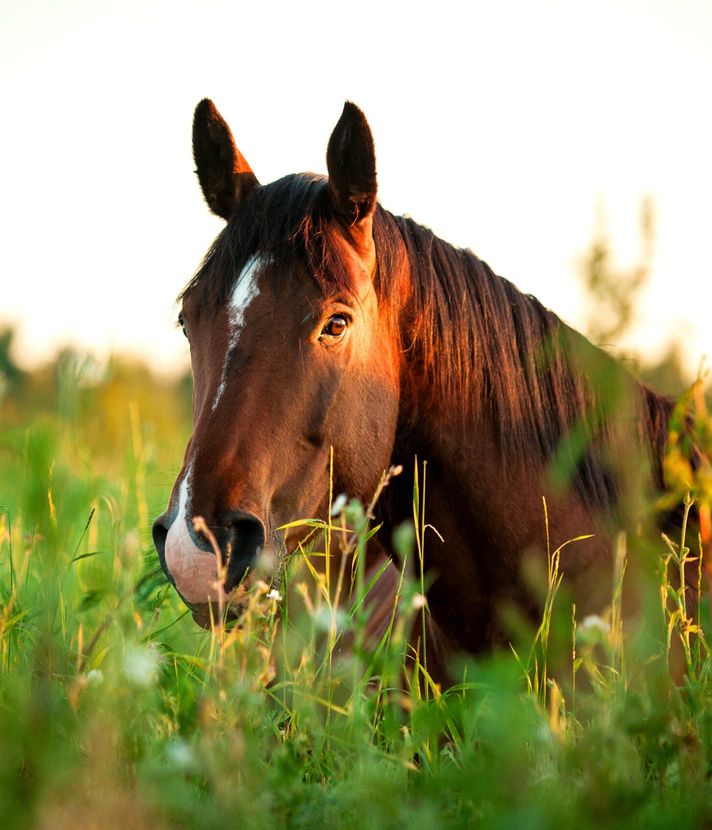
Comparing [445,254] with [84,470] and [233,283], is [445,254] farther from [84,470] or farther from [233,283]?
[84,470]

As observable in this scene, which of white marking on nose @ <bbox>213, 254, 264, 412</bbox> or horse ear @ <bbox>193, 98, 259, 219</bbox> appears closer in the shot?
white marking on nose @ <bbox>213, 254, 264, 412</bbox>

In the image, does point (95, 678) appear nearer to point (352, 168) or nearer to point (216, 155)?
point (352, 168)

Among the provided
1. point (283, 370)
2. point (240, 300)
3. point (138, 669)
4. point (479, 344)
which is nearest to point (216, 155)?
point (240, 300)

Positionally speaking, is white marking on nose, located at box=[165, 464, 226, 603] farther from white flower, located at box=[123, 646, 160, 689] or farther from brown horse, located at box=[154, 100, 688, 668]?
white flower, located at box=[123, 646, 160, 689]

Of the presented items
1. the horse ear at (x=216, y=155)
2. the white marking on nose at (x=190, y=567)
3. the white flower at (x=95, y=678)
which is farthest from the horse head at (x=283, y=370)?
the white flower at (x=95, y=678)

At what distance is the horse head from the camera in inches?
102

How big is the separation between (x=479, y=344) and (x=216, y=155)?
1386mm

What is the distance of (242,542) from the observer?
262 centimetres

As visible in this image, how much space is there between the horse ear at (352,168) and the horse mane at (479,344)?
80 mm

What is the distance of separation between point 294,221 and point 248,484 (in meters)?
1.05

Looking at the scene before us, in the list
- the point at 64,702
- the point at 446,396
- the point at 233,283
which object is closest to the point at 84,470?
the point at 233,283

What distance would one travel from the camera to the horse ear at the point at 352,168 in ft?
10.4

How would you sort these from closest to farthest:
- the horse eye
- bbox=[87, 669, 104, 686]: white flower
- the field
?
the field
bbox=[87, 669, 104, 686]: white flower
the horse eye

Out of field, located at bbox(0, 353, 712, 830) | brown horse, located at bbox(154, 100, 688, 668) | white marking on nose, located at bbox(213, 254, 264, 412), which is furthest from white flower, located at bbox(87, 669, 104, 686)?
white marking on nose, located at bbox(213, 254, 264, 412)
